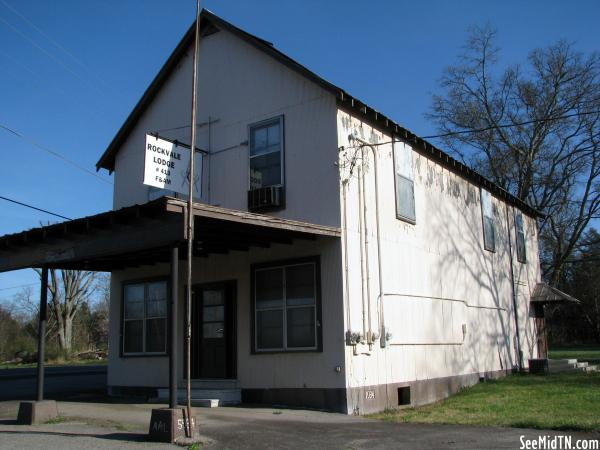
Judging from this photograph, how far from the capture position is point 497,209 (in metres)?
19.9

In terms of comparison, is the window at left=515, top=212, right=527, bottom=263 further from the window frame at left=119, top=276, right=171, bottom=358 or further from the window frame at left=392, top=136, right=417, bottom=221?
the window frame at left=119, top=276, right=171, bottom=358

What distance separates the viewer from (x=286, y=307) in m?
12.1

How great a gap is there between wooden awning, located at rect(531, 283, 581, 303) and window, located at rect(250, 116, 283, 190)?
1313cm

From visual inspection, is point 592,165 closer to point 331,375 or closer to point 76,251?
point 331,375

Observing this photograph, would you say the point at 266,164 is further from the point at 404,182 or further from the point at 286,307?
the point at 404,182

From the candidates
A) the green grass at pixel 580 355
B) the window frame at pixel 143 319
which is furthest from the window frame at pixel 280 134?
the green grass at pixel 580 355

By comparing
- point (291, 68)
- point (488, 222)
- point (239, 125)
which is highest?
point (291, 68)

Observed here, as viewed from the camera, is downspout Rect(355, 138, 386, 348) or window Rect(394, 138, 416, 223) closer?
downspout Rect(355, 138, 386, 348)

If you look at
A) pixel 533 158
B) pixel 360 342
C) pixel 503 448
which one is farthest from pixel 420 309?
pixel 533 158

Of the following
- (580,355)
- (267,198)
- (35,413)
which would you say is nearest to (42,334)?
(35,413)

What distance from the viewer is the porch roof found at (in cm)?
905

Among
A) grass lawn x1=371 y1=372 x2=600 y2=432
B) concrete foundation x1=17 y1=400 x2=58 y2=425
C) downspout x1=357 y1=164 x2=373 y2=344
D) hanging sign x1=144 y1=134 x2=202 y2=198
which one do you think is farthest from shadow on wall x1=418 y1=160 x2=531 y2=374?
concrete foundation x1=17 y1=400 x2=58 y2=425

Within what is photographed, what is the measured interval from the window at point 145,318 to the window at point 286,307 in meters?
3.09

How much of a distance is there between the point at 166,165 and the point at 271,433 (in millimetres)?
5363
